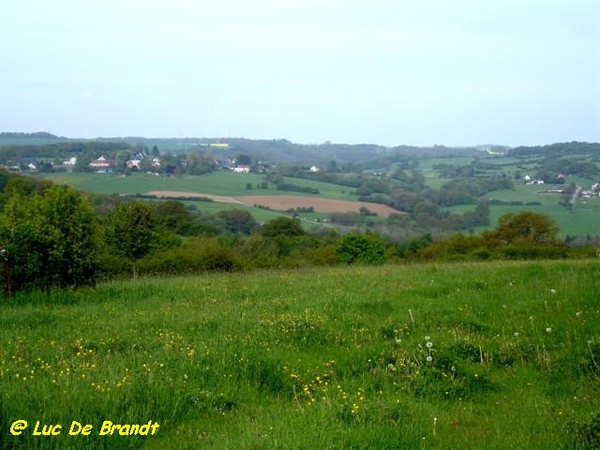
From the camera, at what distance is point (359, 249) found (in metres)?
36.3

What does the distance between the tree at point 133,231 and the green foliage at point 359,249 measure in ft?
44.9

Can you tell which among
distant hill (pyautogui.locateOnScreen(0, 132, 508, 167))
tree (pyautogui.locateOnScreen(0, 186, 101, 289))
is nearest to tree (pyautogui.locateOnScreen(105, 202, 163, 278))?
tree (pyautogui.locateOnScreen(0, 186, 101, 289))

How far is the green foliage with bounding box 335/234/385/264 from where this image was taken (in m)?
35.3

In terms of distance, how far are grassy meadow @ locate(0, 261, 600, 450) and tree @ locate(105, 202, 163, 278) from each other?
12701 mm

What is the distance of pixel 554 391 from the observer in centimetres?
652

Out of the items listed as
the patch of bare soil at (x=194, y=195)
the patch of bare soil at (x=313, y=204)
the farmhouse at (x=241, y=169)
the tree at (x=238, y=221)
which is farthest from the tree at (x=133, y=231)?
the farmhouse at (x=241, y=169)

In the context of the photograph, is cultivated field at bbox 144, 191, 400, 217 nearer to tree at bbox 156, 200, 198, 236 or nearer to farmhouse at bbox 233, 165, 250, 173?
tree at bbox 156, 200, 198, 236

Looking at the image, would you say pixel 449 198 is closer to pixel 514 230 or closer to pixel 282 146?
pixel 514 230

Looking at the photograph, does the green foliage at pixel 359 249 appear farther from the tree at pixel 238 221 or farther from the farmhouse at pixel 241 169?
the farmhouse at pixel 241 169

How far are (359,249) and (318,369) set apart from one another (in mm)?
29281

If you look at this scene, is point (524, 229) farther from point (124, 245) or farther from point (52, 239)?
point (52, 239)

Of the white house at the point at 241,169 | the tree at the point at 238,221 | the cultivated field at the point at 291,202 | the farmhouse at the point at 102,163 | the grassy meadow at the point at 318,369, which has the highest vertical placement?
the grassy meadow at the point at 318,369

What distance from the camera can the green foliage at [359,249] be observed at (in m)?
35.3

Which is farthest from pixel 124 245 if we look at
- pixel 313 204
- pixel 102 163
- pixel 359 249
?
pixel 102 163
